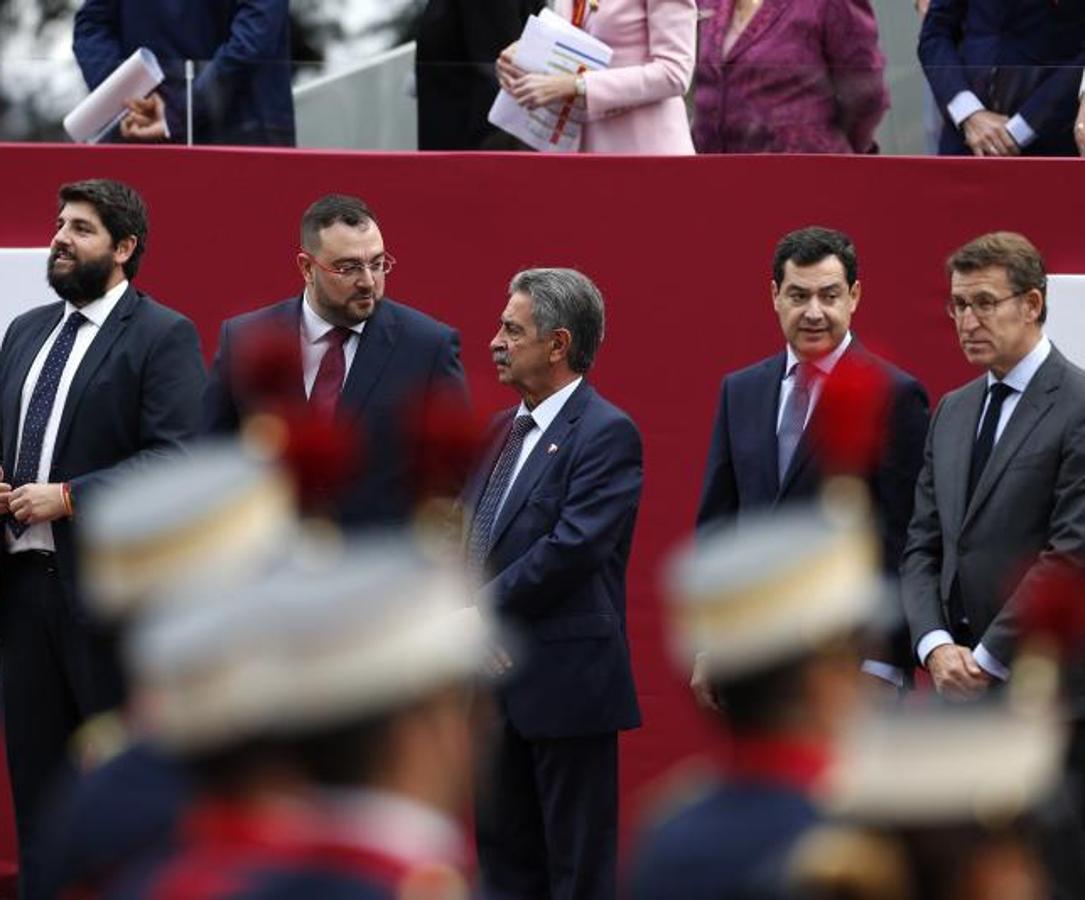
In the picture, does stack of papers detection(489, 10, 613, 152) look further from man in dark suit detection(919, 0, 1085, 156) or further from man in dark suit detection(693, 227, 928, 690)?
man in dark suit detection(693, 227, 928, 690)

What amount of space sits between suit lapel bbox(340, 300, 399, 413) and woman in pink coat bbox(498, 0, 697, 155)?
4.05ft

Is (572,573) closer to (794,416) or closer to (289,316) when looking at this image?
(794,416)

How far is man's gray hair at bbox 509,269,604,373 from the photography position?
7.14 meters

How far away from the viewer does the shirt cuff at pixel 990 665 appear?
21.1ft

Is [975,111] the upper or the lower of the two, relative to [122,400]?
upper

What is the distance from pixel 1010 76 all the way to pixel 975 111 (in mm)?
157

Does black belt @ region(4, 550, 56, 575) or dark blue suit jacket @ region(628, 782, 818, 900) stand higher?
dark blue suit jacket @ region(628, 782, 818, 900)

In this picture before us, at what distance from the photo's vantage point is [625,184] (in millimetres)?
8258

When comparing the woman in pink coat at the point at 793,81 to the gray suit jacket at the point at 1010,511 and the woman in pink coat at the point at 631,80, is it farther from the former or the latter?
the gray suit jacket at the point at 1010,511

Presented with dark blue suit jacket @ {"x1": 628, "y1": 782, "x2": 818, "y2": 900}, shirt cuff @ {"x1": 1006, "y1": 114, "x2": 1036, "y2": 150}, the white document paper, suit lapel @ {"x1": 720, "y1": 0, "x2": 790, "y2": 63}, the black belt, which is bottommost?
the black belt

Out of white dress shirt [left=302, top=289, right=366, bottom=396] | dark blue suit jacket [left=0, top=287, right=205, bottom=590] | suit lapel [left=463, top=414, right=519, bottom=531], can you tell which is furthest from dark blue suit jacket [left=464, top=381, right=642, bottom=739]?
dark blue suit jacket [left=0, top=287, right=205, bottom=590]

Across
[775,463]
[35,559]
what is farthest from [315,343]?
[775,463]

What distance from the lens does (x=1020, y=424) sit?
668 cm

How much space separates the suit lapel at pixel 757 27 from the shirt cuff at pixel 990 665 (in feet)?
8.34
